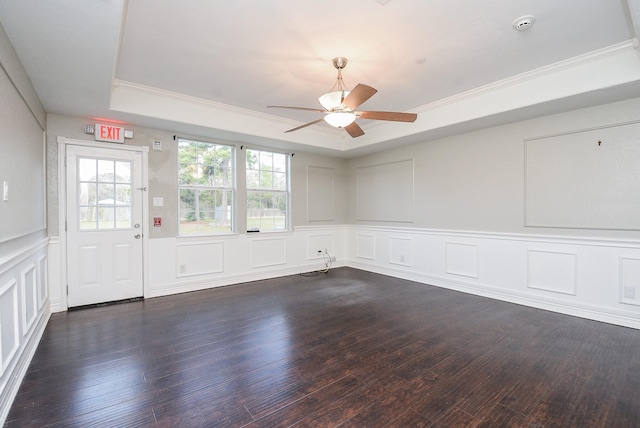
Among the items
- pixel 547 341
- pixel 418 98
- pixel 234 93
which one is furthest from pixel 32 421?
pixel 418 98

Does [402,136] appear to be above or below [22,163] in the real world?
above

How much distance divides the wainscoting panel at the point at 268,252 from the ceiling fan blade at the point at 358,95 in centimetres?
327

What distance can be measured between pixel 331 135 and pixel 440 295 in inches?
132

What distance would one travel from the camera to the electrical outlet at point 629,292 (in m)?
3.21

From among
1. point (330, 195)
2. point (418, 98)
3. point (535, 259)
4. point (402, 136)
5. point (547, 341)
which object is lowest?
point (547, 341)

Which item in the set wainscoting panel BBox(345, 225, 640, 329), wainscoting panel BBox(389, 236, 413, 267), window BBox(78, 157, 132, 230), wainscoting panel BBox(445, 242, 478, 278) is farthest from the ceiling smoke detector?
window BBox(78, 157, 132, 230)

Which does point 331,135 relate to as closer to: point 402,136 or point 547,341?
point 402,136

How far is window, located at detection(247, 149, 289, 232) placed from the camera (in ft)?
17.7

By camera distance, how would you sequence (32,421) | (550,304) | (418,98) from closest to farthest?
(32,421)
(550,304)
(418,98)

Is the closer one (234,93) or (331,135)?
(234,93)

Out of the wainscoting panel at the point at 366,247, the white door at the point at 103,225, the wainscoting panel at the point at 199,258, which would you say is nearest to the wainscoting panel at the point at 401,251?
the wainscoting panel at the point at 366,247

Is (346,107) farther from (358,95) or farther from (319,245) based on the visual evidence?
(319,245)

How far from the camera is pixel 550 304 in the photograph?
3.74m

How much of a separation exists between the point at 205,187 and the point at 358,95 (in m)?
3.17
